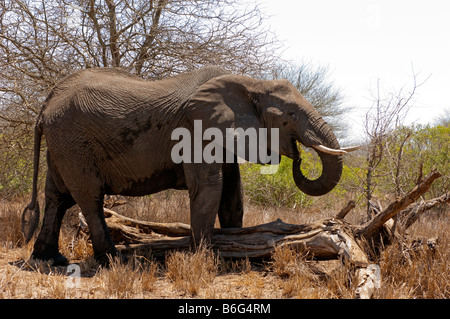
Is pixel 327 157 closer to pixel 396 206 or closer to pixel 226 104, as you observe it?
pixel 396 206

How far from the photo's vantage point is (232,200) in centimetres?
548

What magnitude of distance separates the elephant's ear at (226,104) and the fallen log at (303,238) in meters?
1.34

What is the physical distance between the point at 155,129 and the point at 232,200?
57.9 inches

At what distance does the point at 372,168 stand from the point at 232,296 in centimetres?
295

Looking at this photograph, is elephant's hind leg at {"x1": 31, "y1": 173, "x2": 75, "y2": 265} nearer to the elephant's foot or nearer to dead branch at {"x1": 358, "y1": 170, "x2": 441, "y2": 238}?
the elephant's foot

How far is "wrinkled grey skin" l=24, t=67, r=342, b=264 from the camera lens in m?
4.66

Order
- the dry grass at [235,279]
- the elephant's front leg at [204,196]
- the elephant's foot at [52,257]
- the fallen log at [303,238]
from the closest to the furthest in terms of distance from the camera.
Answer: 1. the dry grass at [235,279]
2. the fallen log at [303,238]
3. the elephant's front leg at [204,196]
4. the elephant's foot at [52,257]

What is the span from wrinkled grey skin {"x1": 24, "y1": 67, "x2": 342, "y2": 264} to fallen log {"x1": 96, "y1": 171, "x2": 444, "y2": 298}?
1.41ft

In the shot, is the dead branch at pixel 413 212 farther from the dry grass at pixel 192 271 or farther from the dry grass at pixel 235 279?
the dry grass at pixel 192 271

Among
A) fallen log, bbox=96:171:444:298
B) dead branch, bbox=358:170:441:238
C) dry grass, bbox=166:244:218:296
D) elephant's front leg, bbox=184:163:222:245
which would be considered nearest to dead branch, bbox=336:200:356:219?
fallen log, bbox=96:171:444:298

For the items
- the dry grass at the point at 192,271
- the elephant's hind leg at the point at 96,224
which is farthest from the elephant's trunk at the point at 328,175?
the elephant's hind leg at the point at 96,224

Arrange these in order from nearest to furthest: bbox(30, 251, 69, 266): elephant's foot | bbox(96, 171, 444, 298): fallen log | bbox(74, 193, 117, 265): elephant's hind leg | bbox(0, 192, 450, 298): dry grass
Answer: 1. bbox(0, 192, 450, 298): dry grass
2. bbox(96, 171, 444, 298): fallen log
3. bbox(74, 193, 117, 265): elephant's hind leg
4. bbox(30, 251, 69, 266): elephant's foot

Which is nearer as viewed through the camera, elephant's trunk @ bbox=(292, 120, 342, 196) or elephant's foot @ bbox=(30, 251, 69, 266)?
elephant's trunk @ bbox=(292, 120, 342, 196)

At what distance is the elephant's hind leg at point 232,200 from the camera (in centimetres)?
541
